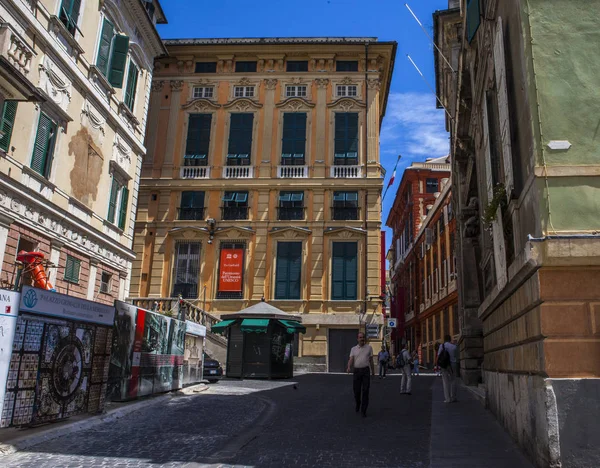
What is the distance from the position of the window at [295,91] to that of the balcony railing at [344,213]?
7790 millimetres

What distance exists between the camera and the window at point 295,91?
3256 cm

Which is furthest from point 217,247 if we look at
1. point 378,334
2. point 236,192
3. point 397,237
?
point 397,237

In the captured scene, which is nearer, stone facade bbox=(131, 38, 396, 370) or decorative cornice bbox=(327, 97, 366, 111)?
stone facade bbox=(131, 38, 396, 370)

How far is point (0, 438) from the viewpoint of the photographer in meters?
6.83

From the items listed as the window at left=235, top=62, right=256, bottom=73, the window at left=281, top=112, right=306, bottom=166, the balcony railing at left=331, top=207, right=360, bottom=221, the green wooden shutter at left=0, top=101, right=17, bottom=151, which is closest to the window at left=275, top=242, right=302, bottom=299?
the balcony railing at left=331, top=207, right=360, bottom=221

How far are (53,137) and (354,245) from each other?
17.8 m

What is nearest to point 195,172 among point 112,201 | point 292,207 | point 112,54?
point 292,207

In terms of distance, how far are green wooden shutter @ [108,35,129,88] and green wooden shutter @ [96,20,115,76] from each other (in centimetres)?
23

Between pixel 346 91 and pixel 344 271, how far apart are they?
11.3 m

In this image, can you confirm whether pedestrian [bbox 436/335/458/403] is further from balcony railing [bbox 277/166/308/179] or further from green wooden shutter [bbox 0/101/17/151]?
balcony railing [bbox 277/166/308/179]

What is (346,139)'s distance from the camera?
31328 mm

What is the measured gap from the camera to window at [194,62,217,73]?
33.5 metres

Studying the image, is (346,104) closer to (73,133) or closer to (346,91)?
(346,91)

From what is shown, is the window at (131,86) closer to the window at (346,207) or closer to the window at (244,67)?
the window at (244,67)
